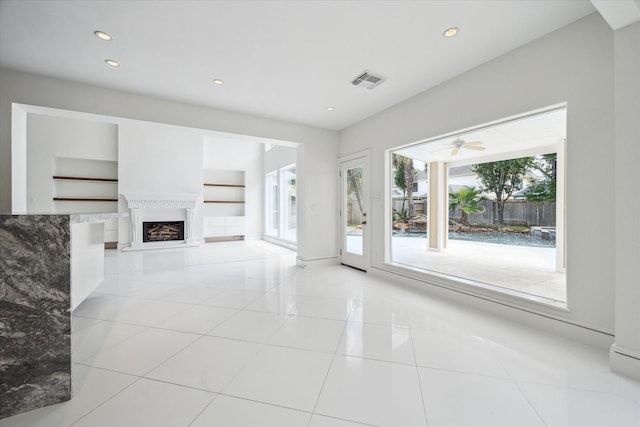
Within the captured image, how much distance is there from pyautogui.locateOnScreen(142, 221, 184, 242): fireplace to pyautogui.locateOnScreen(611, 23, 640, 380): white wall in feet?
27.8

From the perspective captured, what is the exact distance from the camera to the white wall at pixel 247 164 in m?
8.16

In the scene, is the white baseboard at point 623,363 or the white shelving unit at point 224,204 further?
the white shelving unit at point 224,204

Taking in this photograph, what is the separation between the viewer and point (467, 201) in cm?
607

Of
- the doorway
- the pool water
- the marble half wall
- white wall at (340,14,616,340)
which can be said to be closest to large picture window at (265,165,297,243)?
the doorway

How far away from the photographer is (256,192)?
29.1 feet

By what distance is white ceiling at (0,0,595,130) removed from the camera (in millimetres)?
2006

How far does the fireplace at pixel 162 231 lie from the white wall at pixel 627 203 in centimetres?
846

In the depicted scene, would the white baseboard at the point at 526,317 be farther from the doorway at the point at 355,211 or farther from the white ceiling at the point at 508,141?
the white ceiling at the point at 508,141

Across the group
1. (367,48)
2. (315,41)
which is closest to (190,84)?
(315,41)

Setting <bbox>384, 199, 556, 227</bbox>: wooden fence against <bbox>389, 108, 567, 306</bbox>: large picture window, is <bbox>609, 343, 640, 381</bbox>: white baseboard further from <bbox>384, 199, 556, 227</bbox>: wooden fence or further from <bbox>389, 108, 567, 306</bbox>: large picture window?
<bbox>384, 199, 556, 227</bbox>: wooden fence

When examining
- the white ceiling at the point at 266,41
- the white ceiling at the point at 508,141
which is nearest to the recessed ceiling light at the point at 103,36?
the white ceiling at the point at 266,41

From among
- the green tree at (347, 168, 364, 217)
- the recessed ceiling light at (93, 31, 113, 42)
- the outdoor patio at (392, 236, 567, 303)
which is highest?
the recessed ceiling light at (93, 31, 113, 42)

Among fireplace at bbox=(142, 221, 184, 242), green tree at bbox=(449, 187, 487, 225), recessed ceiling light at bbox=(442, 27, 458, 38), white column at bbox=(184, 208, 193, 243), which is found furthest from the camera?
white column at bbox=(184, 208, 193, 243)

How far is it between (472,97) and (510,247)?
4.68 metres
